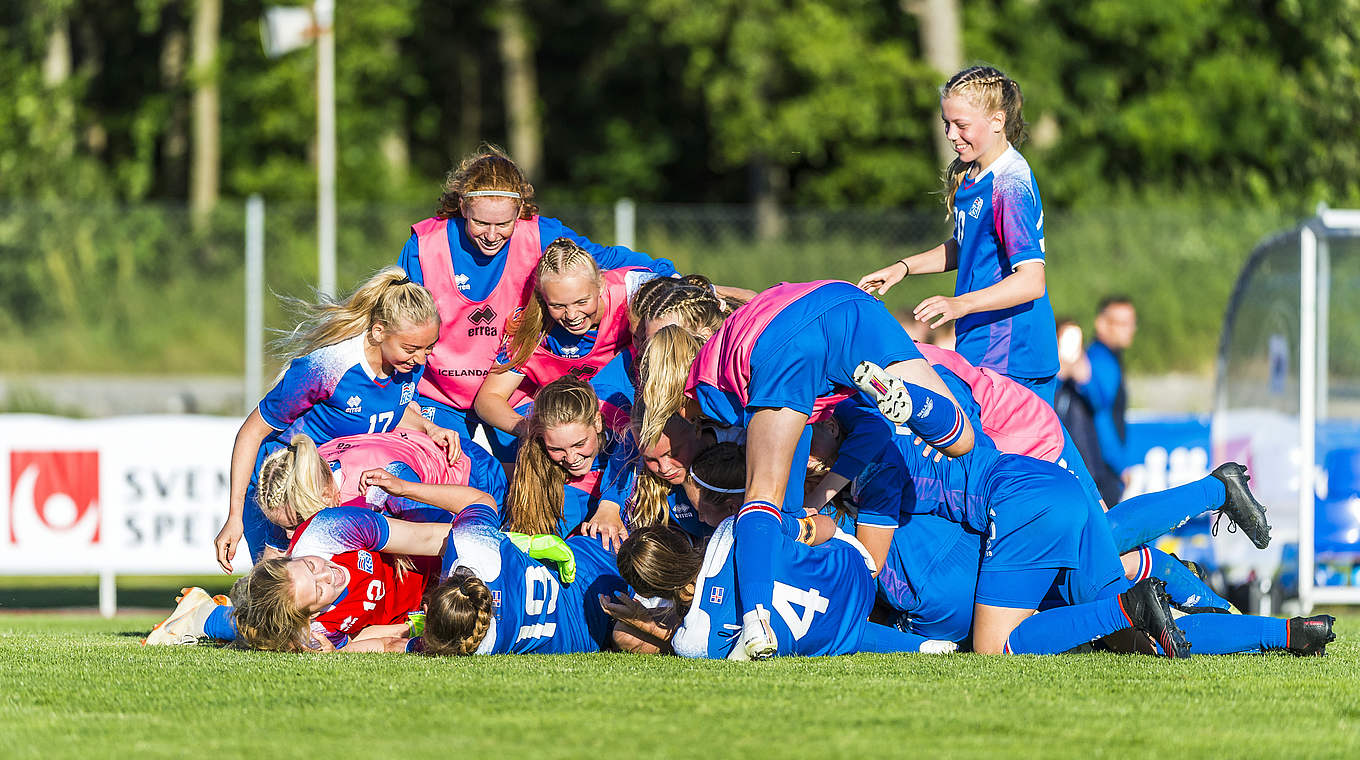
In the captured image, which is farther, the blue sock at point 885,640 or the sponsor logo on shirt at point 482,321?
the sponsor logo on shirt at point 482,321

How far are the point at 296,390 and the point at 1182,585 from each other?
3.40 m

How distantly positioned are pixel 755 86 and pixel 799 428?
16.3m

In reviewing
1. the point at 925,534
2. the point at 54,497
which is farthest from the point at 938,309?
the point at 54,497

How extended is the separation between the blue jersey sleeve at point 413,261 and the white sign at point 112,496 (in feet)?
9.94

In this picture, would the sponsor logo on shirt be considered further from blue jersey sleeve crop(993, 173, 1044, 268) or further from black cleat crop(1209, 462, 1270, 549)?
black cleat crop(1209, 462, 1270, 549)

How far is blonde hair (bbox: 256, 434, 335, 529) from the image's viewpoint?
5.34m

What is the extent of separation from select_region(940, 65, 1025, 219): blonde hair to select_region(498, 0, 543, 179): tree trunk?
18675 mm

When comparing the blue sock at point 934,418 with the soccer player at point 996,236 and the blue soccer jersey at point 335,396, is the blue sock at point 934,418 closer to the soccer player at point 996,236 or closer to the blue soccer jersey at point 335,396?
the soccer player at point 996,236

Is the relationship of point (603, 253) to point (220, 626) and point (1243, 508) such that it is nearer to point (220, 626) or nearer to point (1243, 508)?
point (220, 626)

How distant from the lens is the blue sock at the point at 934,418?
4633mm

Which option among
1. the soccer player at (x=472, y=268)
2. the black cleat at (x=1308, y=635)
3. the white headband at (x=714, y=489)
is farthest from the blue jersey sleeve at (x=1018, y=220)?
the black cleat at (x=1308, y=635)

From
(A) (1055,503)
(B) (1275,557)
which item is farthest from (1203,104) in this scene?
(A) (1055,503)

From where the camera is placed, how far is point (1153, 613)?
187 inches

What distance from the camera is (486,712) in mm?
3865
